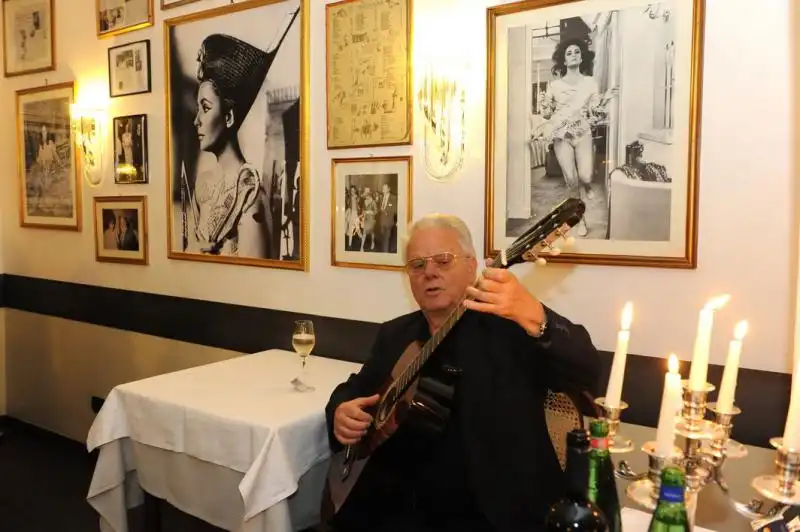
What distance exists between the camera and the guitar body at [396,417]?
1755mm

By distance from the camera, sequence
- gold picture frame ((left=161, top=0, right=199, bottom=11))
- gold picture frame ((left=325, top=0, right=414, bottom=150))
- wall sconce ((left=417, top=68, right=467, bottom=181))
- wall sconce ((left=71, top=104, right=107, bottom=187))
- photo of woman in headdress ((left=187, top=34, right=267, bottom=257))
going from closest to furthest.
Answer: wall sconce ((left=417, top=68, right=467, bottom=181)) < gold picture frame ((left=325, top=0, right=414, bottom=150)) < photo of woman in headdress ((left=187, top=34, right=267, bottom=257)) < gold picture frame ((left=161, top=0, right=199, bottom=11)) < wall sconce ((left=71, top=104, right=107, bottom=187))

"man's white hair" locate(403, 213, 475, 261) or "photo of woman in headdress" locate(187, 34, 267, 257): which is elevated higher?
"photo of woman in headdress" locate(187, 34, 267, 257)

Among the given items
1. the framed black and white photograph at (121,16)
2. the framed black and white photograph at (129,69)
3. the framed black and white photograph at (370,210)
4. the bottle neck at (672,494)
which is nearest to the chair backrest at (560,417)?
the bottle neck at (672,494)

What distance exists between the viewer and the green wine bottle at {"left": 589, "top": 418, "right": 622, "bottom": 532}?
1137 mm

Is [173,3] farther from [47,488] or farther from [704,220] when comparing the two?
[704,220]

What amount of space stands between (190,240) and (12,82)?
2040mm

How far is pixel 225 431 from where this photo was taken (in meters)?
2.08

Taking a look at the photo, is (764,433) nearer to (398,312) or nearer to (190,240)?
(398,312)

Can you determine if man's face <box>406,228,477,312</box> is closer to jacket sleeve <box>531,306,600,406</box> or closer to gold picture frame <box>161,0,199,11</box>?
jacket sleeve <box>531,306,600,406</box>

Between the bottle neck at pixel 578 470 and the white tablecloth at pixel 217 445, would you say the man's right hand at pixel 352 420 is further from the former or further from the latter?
the bottle neck at pixel 578 470

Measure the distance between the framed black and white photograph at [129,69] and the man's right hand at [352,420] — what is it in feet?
7.90

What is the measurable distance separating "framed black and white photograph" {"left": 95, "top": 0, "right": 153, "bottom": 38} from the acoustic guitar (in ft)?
8.47

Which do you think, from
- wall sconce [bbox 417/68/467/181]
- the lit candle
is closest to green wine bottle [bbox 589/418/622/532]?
the lit candle

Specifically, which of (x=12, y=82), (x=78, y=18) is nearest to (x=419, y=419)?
(x=78, y=18)
